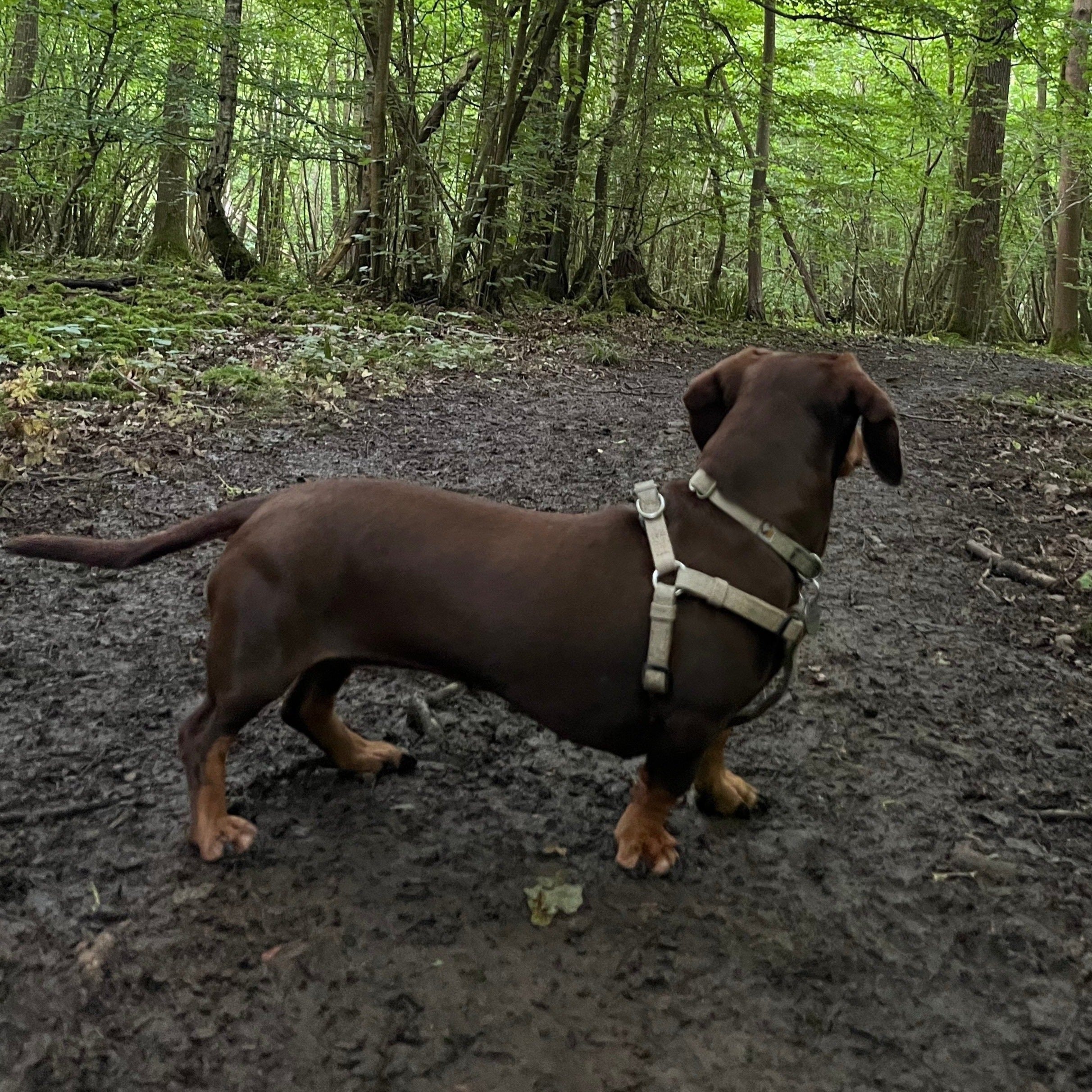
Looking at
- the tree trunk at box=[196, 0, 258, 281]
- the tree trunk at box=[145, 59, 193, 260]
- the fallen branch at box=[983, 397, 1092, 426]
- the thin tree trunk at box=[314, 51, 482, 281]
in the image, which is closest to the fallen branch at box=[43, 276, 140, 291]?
the tree trunk at box=[196, 0, 258, 281]

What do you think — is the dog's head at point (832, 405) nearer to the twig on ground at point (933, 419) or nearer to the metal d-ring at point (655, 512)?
the metal d-ring at point (655, 512)

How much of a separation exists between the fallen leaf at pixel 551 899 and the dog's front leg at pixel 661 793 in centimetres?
16

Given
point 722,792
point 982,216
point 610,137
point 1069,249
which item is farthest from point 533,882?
point 1069,249

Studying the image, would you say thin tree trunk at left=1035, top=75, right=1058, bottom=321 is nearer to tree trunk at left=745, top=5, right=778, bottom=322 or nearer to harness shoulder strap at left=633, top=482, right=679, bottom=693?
tree trunk at left=745, top=5, right=778, bottom=322

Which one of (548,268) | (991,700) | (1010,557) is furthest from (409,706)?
(548,268)

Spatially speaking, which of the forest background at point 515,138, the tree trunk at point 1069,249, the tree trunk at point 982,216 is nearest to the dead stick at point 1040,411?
the forest background at point 515,138

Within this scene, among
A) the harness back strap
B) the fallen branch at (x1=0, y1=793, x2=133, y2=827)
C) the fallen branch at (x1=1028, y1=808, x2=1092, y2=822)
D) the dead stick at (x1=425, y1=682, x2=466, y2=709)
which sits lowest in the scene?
the fallen branch at (x1=0, y1=793, x2=133, y2=827)

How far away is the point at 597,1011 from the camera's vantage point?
1760 millimetres

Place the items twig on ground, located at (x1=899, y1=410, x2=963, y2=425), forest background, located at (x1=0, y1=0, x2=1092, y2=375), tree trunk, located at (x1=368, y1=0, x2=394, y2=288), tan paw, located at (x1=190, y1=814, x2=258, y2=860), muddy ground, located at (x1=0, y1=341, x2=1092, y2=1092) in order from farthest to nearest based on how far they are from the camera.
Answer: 1. forest background, located at (x1=0, y1=0, x2=1092, y2=375)
2. tree trunk, located at (x1=368, y1=0, x2=394, y2=288)
3. twig on ground, located at (x1=899, y1=410, x2=963, y2=425)
4. tan paw, located at (x1=190, y1=814, x2=258, y2=860)
5. muddy ground, located at (x1=0, y1=341, x2=1092, y2=1092)

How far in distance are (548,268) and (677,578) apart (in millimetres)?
10680

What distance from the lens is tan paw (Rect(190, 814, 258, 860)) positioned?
211 centimetres

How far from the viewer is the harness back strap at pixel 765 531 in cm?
200

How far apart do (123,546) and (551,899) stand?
4.46 feet

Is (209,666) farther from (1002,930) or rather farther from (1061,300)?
(1061,300)
